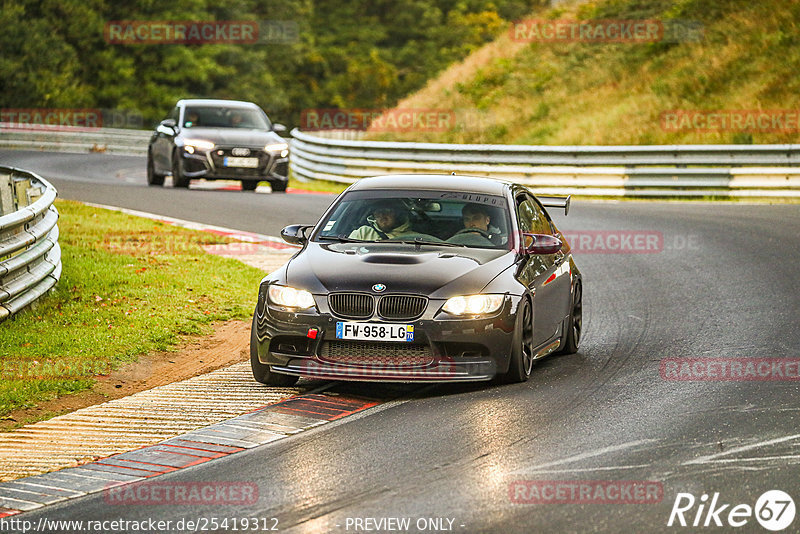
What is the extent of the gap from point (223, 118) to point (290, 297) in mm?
17760

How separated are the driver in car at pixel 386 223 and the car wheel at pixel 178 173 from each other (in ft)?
52.1

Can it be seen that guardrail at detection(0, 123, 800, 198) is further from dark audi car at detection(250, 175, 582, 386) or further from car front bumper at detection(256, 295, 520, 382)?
car front bumper at detection(256, 295, 520, 382)

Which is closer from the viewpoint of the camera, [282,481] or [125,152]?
[282,481]

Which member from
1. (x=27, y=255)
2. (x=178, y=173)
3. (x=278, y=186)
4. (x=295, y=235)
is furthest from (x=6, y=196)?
(x=278, y=186)

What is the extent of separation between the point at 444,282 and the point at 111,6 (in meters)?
62.8

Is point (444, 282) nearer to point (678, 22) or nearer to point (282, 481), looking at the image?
point (282, 481)

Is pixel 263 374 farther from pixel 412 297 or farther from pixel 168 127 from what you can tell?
pixel 168 127

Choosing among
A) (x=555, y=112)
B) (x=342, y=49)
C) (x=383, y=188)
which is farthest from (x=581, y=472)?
(x=342, y=49)

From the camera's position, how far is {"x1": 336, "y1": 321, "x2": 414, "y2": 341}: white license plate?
8664 millimetres

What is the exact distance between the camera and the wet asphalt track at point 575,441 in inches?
242

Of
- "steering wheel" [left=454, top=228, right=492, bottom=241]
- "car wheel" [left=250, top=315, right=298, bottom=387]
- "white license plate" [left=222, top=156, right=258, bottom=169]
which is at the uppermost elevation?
"steering wheel" [left=454, top=228, right=492, bottom=241]

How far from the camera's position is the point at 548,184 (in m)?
27.5

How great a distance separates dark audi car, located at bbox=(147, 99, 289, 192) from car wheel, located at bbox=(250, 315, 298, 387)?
16.2 metres

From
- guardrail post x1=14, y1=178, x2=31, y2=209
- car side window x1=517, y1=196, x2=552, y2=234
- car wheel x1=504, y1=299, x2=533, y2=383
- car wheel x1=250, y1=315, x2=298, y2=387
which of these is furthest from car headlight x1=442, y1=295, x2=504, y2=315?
guardrail post x1=14, y1=178, x2=31, y2=209
